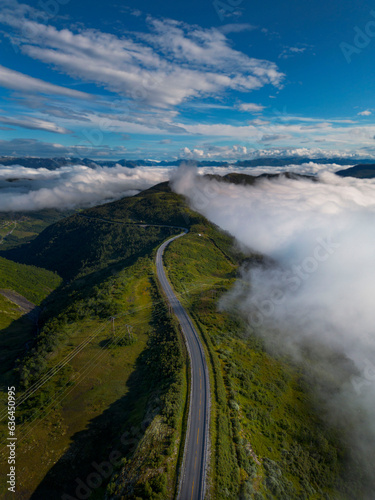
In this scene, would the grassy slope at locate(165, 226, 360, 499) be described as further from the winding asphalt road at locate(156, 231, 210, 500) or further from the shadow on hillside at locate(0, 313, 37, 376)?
the shadow on hillside at locate(0, 313, 37, 376)

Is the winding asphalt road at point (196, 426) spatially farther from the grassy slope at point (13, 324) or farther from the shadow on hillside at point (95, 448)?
the grassy slope at point (13, 324)

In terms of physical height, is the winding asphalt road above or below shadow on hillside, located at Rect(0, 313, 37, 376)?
above

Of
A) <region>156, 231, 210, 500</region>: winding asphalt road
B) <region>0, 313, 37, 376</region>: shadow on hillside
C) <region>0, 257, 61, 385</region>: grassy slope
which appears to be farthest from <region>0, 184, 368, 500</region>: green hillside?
<region>0, 313, 37, 376</region>: shadow on hillside

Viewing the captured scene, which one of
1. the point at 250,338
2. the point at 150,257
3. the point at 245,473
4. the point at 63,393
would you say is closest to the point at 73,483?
the point at 63,393

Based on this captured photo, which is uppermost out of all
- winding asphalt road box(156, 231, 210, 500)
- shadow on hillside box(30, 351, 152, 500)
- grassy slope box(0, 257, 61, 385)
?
winding asphalt road box(156, 231, 210, 500)

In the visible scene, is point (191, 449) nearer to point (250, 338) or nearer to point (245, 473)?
point (245, 473)
